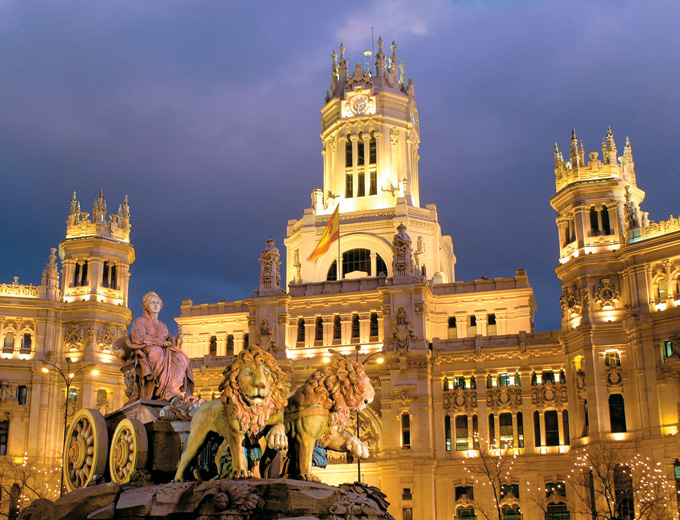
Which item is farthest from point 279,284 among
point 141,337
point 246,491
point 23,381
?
point 246,491

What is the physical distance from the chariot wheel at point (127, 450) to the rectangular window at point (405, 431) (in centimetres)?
4766

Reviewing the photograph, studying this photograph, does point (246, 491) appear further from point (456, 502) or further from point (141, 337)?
point (456, 502)

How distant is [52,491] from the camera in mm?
62656

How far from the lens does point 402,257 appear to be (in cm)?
6794

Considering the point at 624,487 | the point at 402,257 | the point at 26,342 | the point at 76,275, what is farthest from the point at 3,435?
the point at 624,487

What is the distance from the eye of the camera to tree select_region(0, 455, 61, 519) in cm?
5872

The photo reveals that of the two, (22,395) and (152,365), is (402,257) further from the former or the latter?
(152,365)

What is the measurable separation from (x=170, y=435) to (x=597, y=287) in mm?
47908

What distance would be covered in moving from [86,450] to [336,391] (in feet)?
17.6

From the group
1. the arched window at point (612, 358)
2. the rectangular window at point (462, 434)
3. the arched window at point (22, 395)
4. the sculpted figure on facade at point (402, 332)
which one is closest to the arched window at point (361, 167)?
the sculpted figure on facade at point (402, 332)

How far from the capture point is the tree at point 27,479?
193 ft

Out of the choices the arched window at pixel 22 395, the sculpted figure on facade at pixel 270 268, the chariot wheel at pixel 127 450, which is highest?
the sculpted figure on facade at pixel 270 268

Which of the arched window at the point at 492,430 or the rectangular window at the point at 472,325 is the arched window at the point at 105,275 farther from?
the arched window at the point at 492,430

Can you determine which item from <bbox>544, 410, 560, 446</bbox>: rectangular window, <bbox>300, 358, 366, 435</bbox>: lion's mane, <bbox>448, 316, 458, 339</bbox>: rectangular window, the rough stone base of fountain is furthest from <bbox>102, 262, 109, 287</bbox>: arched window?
<bbox>300, 358, 366, 435</bbox>: lion's mane
